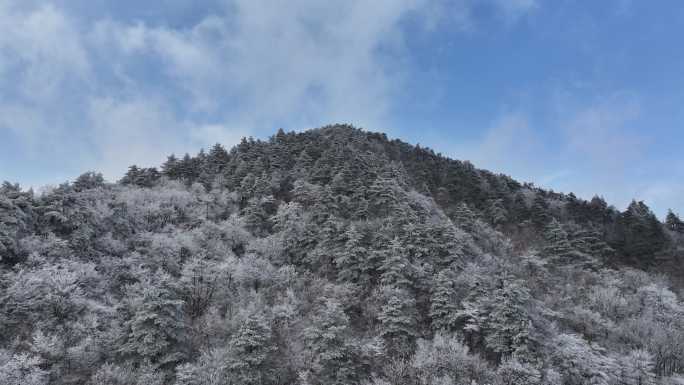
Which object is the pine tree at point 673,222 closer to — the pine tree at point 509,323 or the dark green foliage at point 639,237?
the dark green foliage at point 639,237

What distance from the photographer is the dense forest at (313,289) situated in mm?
28547

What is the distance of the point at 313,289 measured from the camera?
137 feet

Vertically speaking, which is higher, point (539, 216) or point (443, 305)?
point (539, 216)

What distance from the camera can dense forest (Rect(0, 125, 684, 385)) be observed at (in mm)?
28547

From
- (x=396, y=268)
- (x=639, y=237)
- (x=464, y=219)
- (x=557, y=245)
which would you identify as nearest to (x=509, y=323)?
(x=396, y=268)

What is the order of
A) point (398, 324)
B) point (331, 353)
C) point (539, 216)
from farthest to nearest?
point (539, 216), point (398, 324), point (331, 353)

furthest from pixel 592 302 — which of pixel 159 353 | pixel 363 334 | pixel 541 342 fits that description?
pixel 159 353

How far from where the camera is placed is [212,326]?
34.1 meters

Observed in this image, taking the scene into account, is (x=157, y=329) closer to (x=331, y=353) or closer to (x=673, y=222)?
(x=331, y=353)

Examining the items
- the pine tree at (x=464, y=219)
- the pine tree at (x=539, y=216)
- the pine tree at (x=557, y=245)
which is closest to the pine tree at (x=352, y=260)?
Result: the pine tree at (x=464, y=219)

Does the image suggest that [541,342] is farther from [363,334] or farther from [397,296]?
[363,334]

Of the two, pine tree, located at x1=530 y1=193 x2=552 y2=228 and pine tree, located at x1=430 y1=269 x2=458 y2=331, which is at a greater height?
pine tree, located at x1=530 y1=193 x2=552 y2=228

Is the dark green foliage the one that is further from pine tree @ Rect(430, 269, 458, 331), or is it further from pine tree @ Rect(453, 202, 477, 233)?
pine tree @ Rect(430, 269, 458, 331)

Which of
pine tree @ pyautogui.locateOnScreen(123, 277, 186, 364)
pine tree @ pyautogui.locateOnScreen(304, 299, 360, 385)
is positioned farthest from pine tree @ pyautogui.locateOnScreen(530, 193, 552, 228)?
pine tree @ pyautogui.locateOnScreen(123, 277, 186, 364)
